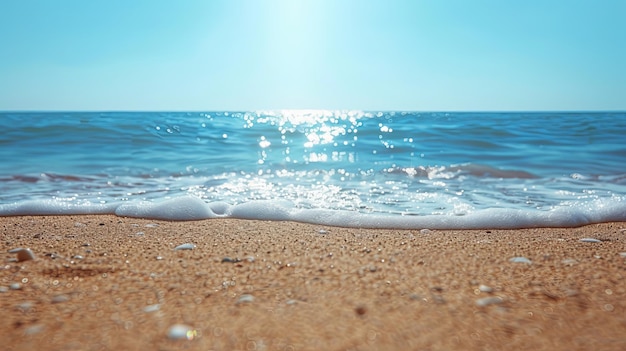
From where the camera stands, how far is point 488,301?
66.5 inches

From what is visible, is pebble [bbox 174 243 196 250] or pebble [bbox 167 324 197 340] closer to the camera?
pebble [bbox 167 324 197 340]

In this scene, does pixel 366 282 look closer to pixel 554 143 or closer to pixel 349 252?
pixel 349 252

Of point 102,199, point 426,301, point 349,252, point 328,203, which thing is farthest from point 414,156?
point 426,301

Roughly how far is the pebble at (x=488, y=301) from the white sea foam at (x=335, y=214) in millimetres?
1865

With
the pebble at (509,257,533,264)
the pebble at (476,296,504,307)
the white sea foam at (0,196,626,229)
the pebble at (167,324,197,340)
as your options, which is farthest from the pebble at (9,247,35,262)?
the pebble at (509,257,533,264)

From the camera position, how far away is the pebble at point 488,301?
5.47 ft

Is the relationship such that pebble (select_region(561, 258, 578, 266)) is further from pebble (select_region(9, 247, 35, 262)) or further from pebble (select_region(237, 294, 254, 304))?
pebble (select_region(9, 247, 35, 262))

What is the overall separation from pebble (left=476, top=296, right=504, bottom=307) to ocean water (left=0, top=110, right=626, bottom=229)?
187 centimetres

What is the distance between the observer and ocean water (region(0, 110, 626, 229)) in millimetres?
4043

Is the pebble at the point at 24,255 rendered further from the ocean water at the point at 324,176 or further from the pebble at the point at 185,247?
the ocean water at the point at 324,176

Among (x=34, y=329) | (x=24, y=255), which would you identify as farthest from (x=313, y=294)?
(x=24, y=255)

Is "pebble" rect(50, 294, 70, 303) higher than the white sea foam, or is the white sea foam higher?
"pebble" rect(50, 294, 70, 303)

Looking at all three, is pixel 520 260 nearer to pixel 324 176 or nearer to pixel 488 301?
pixel 488 301

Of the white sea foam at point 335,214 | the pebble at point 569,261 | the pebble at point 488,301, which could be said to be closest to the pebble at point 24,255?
the white sea foam at point 335,214
